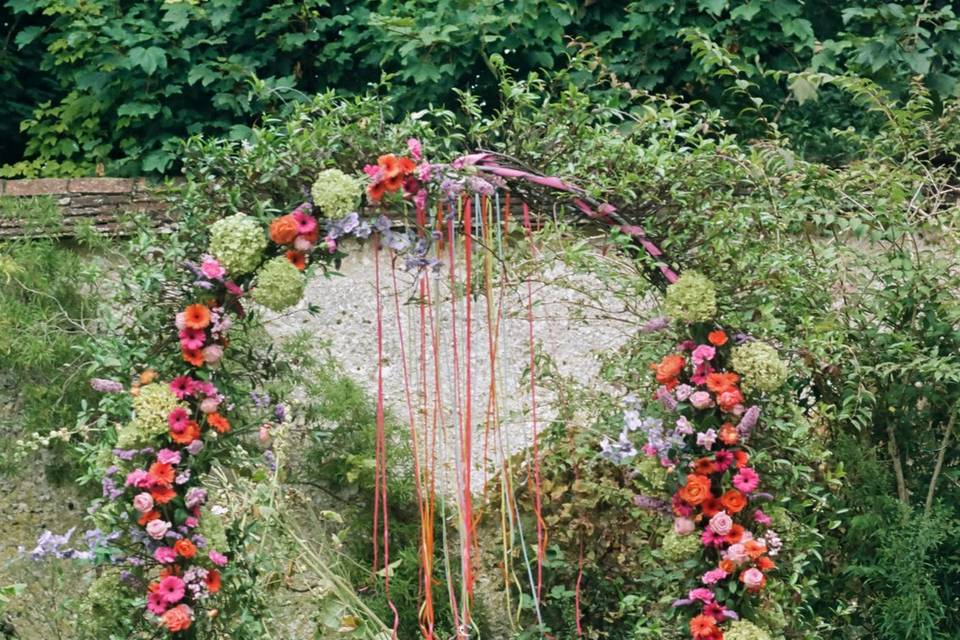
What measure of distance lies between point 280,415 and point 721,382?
1.22m

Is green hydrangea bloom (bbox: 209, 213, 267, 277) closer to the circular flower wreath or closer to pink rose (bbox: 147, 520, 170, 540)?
pink rose (bbox: 147, 520, 170, 540)

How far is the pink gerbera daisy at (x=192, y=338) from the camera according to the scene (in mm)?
3658

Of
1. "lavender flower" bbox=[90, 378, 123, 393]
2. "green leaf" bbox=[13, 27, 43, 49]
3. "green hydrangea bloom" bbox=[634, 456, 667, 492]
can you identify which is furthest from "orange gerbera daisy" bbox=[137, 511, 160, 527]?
"green leaf" bbox=[13, 27, 43, 49]

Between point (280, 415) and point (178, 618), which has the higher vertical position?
point (280, 415)

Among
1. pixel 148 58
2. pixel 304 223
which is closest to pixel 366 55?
pixel 148 58

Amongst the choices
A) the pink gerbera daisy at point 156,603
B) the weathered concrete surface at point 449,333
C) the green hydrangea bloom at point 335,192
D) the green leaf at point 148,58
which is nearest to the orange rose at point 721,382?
the green hydrangea bloom at point 335,192

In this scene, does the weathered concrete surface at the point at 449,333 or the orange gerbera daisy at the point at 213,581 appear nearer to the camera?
the orange gerbera daisy at the point at 213,581

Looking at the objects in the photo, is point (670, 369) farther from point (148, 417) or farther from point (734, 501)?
point (148, 417)

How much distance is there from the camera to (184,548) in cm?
360

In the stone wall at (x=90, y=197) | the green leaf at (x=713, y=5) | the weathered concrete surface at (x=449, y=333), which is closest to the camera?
the weathered concrete surface at (x=449, y=333)

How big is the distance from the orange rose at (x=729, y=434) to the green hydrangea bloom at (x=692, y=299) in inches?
11.5

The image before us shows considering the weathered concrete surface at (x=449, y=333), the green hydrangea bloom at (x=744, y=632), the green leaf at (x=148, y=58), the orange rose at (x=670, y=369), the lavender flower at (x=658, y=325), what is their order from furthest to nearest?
the green leaf at (x=148, y=58), the weathered concrete surface at (x=449, y=333), the lavender flower at (x=658, y=325), the orange rose at (x=670, y=369), the green hydrangea bloom at (x=744, y=632)

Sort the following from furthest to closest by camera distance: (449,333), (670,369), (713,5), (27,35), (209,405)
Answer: (27,35) → (713,5) → (449,333) → (670,369) → (209,405)

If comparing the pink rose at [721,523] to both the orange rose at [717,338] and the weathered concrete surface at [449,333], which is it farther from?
the weathered concrete surface at [449,333]
